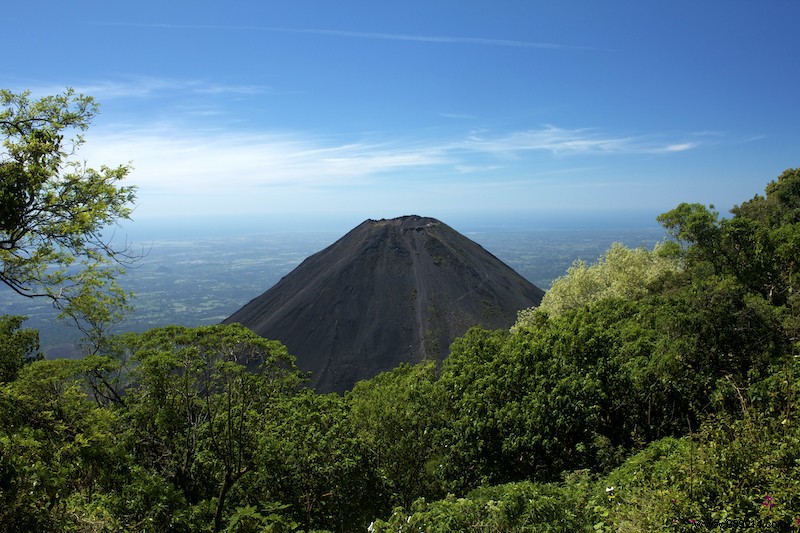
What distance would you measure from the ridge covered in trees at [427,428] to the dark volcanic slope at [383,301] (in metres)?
31.9

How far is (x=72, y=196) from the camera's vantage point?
24.4ft

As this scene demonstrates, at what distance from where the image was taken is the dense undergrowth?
6.71 m

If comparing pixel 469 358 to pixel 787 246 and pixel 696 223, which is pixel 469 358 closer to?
pixel 787 246

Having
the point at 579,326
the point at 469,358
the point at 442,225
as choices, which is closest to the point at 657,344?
the point at 579,326

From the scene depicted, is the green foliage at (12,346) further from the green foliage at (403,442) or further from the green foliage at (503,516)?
the green foliage at (503,516)

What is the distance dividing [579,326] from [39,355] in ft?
64.8

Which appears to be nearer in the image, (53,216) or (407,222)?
(53,216)

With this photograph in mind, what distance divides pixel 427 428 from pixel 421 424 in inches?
9.6

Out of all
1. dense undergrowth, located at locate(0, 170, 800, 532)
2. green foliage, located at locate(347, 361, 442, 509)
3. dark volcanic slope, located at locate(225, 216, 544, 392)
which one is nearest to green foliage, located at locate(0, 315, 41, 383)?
dense undergrowth, located at locate(0, 170, 800, 532)

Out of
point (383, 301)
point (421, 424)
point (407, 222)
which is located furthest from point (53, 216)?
point (407, 222)

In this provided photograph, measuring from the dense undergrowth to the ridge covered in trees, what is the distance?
0.05 m

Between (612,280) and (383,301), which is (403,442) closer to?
(612,280)

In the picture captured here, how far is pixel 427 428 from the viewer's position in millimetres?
12062

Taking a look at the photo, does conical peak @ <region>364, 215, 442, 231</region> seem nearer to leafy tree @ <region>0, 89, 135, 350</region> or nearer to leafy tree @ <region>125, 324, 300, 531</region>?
leafy tree @ <region>125, 324, 300, 531</region>
